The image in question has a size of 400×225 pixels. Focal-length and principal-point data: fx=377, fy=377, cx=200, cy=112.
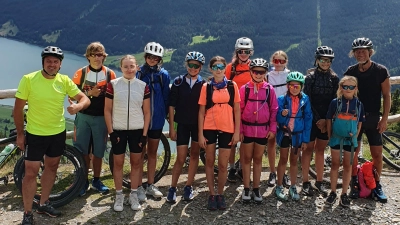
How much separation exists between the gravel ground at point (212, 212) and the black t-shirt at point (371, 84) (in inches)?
54.0

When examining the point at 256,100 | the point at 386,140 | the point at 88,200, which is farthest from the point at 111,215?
the point at 386,140

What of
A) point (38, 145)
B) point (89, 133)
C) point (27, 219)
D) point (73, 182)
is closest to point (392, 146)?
point (89, 133)

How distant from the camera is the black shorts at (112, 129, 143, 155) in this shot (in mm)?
4758

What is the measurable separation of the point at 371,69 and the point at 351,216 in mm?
1984

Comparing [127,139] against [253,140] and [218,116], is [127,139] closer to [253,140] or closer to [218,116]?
[218,116]

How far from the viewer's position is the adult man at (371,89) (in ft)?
16.8

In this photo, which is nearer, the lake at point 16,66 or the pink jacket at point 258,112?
the pink jacket at point 258,112

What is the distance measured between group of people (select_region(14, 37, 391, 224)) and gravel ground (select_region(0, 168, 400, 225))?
0.12 metres

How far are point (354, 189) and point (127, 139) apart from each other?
10.9 feet

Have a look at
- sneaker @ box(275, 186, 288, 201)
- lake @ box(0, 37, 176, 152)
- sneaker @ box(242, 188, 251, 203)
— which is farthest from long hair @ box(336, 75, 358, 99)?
lake @ box(0, 37, 176, 152)

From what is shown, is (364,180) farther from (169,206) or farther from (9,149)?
(9,149)

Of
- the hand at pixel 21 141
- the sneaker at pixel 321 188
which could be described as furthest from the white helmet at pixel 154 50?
the sneaker at pixel 321 188

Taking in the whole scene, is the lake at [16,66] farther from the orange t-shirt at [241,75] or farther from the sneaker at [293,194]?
the sneaker at [293,194]

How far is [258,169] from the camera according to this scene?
5125 millimetres
